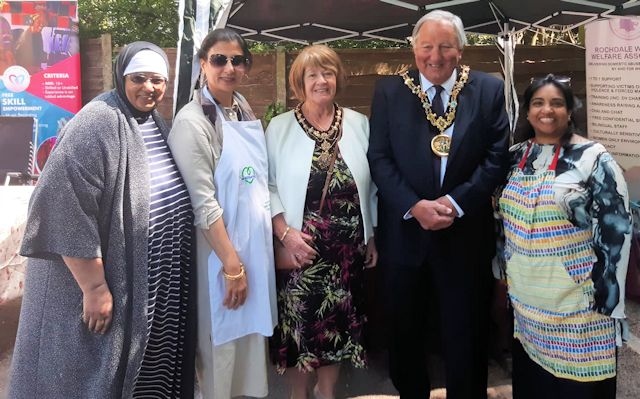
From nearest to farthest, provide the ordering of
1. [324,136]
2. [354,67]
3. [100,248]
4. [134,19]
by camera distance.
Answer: [100,248]
[324,136]
[354,67]
[134,19]

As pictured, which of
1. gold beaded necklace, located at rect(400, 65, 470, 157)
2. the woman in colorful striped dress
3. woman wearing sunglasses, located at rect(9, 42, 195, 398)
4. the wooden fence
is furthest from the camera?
the wooden fence

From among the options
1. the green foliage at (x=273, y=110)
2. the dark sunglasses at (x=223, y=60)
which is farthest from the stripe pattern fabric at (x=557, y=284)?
the green foliage at (x=273, y=110)

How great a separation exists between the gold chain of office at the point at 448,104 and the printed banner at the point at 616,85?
2785 mm

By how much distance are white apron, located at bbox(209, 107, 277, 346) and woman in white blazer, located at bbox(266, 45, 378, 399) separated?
110 millimetres

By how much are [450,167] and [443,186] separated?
0.09m

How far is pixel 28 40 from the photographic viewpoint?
6184 mm

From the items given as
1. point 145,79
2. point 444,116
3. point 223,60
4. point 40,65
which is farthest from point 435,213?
point 40,65

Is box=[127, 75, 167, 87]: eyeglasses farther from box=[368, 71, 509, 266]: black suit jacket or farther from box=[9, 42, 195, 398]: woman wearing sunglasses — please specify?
box=[368, 71, 509, 266]: black suit jacket

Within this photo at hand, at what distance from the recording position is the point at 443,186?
2441mm

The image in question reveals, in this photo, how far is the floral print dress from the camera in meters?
2.55

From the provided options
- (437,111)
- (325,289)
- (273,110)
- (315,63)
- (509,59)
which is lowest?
(325,289)

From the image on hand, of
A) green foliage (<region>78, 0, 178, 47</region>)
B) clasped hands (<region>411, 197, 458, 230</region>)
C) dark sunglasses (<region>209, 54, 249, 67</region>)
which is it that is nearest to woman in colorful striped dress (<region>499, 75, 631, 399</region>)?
clasped hands (<region>411, 197, 458, 230</region>)

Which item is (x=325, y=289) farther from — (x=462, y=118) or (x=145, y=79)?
(x=145, y=79)

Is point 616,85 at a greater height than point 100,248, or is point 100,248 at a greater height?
point 616,85
